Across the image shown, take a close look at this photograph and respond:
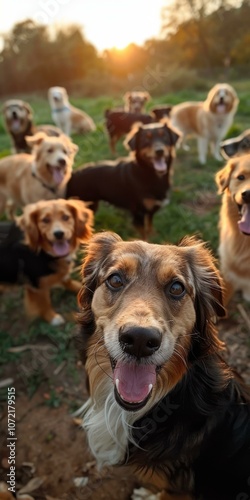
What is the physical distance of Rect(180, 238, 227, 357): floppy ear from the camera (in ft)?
7.06

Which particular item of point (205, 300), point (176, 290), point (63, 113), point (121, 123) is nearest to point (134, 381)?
point (176, 290)

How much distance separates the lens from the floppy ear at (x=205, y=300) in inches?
84.7

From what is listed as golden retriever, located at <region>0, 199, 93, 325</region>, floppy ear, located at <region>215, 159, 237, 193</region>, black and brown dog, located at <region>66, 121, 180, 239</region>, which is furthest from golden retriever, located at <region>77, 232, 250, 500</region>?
black and brown dog, located at <region>66, 121, 180, 239</region>

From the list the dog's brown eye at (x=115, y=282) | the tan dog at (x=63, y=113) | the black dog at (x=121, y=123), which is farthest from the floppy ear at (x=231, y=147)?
the tan dog at (x=63, y=113)

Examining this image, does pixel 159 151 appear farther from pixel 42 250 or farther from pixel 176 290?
pixel 176 290

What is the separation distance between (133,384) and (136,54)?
2300 centimetres

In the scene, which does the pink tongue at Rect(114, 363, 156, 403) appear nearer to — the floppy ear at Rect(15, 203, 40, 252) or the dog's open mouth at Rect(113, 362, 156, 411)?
the dog's open mouth at Rect(113, 362, 156, 411)

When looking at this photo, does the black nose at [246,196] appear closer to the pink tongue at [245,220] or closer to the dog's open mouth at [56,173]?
the pink tongue at [245,220]

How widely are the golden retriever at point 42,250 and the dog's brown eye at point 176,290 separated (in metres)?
2.13

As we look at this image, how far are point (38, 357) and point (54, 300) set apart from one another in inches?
39.6

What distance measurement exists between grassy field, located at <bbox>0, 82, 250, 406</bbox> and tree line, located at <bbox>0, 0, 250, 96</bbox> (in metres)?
12.2

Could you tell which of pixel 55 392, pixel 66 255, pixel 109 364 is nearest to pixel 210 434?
pixel 109 364

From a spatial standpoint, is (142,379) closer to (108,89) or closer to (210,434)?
(210,434)

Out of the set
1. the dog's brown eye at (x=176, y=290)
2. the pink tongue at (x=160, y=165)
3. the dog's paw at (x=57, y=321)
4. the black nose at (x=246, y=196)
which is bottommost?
the dog's paw at (x=57, y=321)
